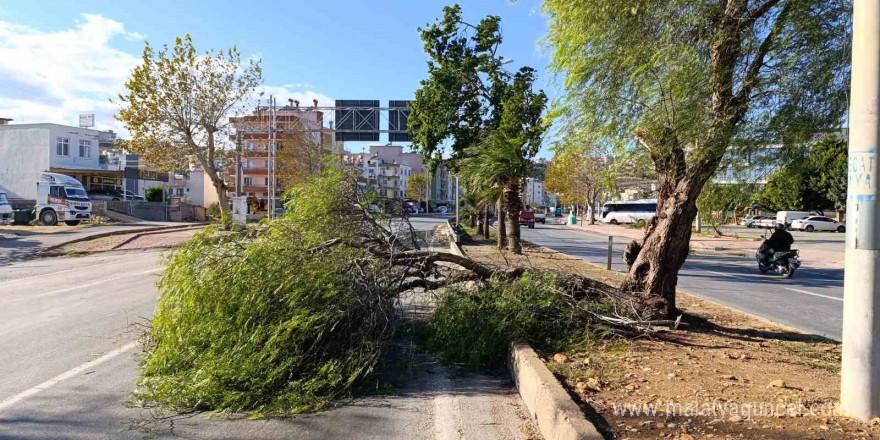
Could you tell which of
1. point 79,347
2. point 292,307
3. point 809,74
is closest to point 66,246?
point 79,347

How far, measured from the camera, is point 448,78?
20.2 meters

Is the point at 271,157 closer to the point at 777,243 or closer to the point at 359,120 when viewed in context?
the point at 359,120

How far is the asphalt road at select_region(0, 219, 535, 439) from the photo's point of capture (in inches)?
188

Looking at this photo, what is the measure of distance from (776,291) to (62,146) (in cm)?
5594

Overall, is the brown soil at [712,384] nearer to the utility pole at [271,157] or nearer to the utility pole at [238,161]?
the utility pole at [271,157]

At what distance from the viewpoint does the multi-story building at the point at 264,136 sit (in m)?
38.5

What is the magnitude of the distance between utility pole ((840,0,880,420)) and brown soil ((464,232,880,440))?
0.90 ft

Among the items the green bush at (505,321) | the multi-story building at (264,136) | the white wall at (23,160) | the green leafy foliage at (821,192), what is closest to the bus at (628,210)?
the green leafy foliage at (821,192)

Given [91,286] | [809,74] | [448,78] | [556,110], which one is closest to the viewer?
[809,74]

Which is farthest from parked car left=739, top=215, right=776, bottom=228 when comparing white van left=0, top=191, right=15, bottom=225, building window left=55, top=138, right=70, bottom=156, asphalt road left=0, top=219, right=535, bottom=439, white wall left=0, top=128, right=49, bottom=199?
white wall left=0, top=128, right=49, bottom=199

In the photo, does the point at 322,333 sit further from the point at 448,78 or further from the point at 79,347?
the point at 448,78

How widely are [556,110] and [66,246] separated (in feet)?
70.0

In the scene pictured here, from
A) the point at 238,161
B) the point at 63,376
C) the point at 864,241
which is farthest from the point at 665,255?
the point at 238,161

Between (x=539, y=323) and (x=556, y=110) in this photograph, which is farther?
(x=556, y=110)
